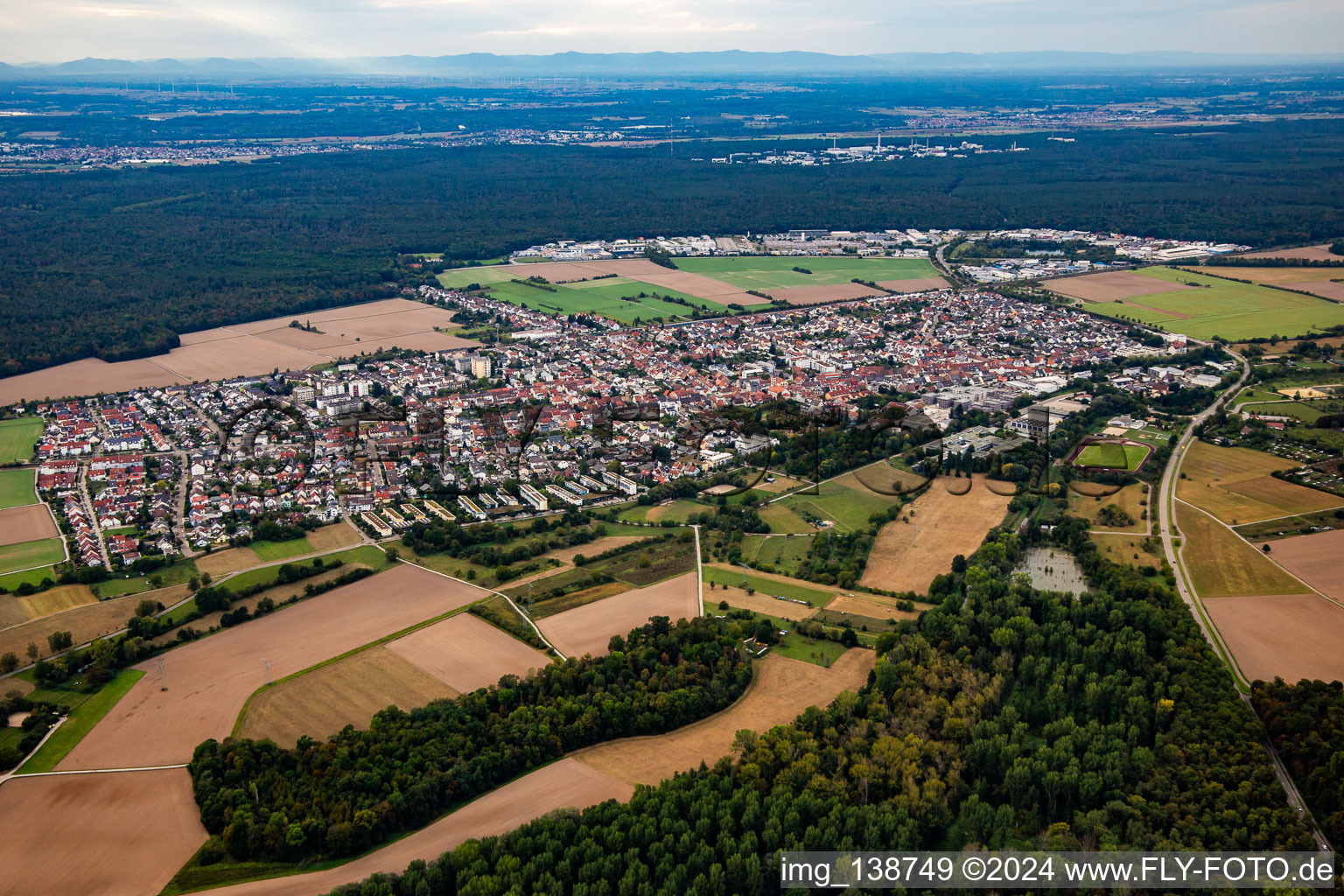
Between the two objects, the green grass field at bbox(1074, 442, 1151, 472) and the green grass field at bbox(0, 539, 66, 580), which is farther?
the green grass field at bbox(1074, 442, 1151, 472)

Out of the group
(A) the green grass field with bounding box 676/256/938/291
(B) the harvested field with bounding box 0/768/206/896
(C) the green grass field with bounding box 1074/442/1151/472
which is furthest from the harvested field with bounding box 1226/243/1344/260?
(B) the harvested field with bounding box 0/768/206/896

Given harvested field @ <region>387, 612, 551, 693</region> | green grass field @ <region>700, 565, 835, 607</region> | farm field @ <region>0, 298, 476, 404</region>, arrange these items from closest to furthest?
harvested field @ <region>387, 612, 551, 693</region>, green grass field @ <region>700, 565, 835, 607</region>, farm field @ <region>0, 298, 476, 404</region>

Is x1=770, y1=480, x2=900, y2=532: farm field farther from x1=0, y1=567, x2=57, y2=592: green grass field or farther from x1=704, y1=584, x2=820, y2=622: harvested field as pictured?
x1=0, y1=567, x2=57, y2=592: green grass field

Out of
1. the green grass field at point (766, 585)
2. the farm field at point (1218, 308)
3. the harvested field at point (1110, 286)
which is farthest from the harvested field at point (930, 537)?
the harvested field at point (1110, 286)

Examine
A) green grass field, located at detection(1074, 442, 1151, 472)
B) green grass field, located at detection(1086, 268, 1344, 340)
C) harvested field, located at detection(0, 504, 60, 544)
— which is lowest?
harvested field, located at detection(0, 504, 60, 544)

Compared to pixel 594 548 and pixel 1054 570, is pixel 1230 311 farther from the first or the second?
pixel 594 548

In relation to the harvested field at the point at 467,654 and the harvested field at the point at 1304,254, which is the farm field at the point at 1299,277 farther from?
the harvested field at the point at 467,654

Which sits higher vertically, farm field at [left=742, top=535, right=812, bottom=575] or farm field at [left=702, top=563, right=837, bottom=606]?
farm field at [left=742, top=535, right=812, bottom=575]
